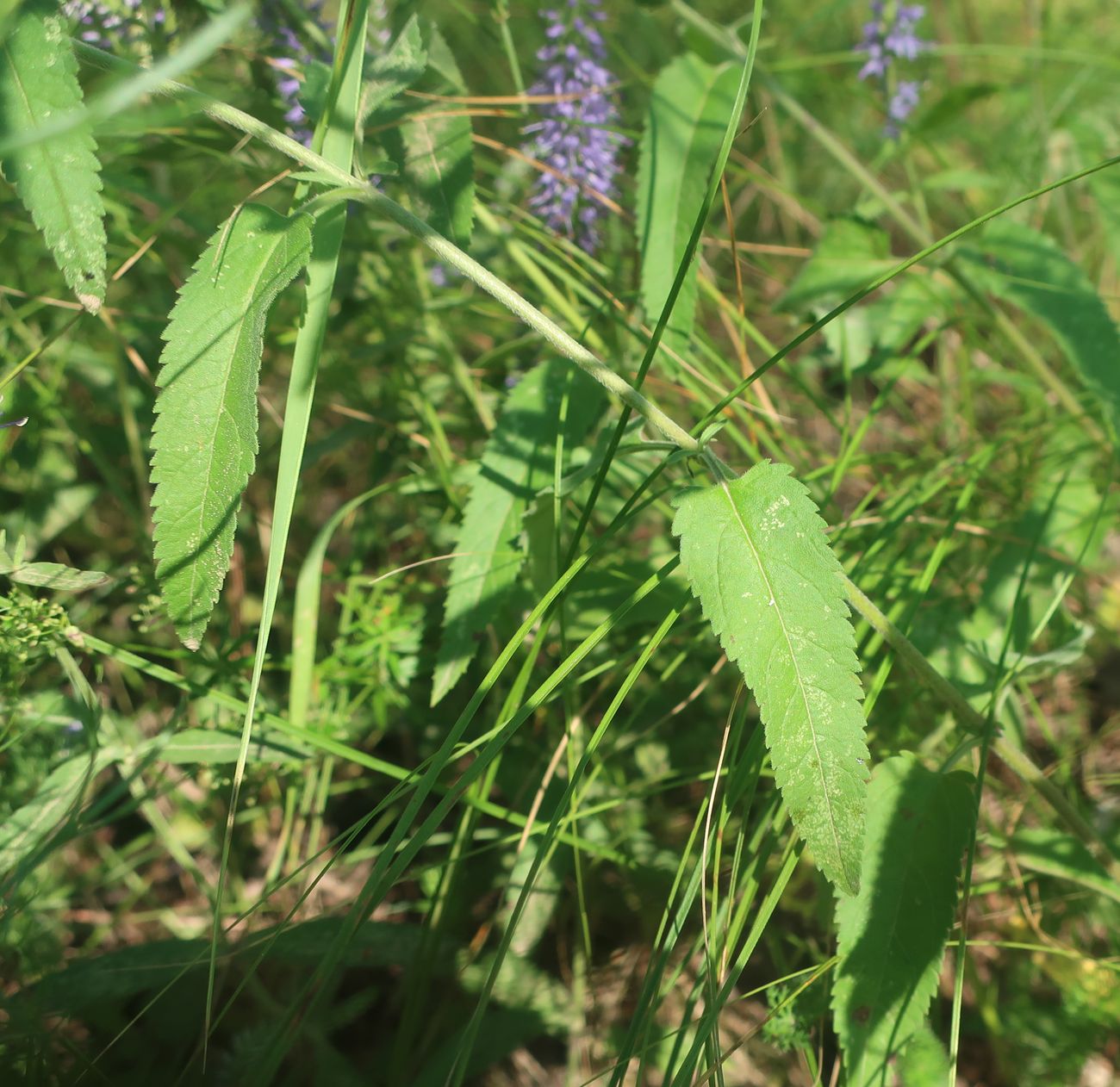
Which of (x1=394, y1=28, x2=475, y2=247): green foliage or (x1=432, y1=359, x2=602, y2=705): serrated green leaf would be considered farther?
(x1=432, y1=359, x2=602, y2=705): serrated green leaf

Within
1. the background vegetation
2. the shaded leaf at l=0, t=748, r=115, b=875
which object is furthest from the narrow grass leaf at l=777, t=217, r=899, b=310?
the shaded leaf at l=0, t=748, r=115, b=875

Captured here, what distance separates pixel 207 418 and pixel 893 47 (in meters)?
2.00

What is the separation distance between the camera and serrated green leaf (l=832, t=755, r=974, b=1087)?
136cm

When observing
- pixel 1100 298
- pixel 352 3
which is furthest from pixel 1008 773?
pixel 352 3

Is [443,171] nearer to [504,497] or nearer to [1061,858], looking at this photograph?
[504,497]

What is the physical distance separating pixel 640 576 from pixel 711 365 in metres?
0.69

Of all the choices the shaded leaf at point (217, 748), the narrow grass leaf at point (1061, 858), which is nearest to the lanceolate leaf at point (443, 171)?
the shaded leaf at point (217, 748)

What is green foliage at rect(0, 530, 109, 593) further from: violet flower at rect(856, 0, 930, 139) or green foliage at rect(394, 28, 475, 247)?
violet flower at rect(856, 0, 930, 139)

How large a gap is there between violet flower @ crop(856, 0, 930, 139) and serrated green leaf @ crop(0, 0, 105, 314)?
1845mm

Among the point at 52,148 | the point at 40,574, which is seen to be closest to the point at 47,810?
the point at 40,574

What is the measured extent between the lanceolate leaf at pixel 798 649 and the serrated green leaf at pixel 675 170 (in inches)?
23.7

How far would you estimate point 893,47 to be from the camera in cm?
233

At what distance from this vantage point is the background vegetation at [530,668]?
1.48m

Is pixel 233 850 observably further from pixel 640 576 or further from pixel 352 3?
pixel 352 3
